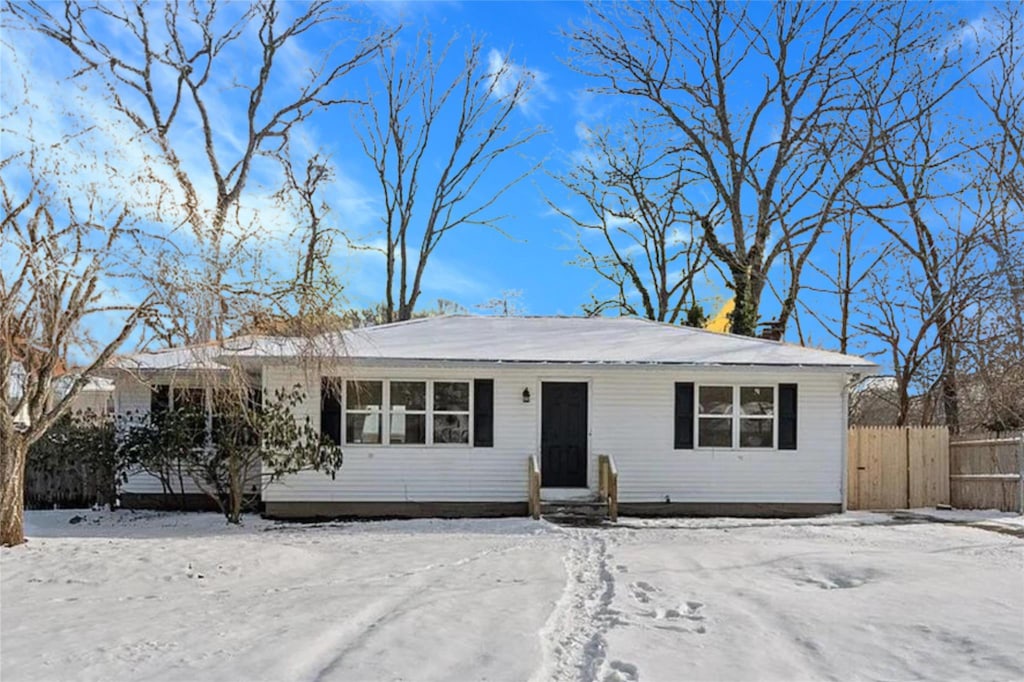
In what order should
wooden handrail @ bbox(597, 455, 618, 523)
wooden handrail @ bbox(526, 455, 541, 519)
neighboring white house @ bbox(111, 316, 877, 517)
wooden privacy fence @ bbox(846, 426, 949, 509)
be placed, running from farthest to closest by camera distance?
wooden privacy fence @ bbox(846, 426, 949, 509), neighboring white house @ bbox(111, 316, 877, 517), wooden handrail @ bbox(526, 455, 541, 519), wooden handrail @ bbox(597, 455, 618, 523)

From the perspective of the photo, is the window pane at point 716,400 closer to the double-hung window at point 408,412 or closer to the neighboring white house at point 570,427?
the neighboring white house at point 570,427

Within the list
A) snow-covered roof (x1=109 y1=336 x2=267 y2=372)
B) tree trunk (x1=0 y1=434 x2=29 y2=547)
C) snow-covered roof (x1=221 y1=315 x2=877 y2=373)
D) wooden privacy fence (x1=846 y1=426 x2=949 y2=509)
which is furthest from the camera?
wooden privacy fence (x1=846 y1=426 x2=949 y2=509)

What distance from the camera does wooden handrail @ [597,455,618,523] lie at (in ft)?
45.0

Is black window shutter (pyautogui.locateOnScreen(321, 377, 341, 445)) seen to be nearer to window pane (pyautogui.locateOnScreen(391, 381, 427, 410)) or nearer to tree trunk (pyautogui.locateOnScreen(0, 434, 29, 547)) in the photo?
window pane (pyautogui.locateOnScreen(391, 381, 427, 410))

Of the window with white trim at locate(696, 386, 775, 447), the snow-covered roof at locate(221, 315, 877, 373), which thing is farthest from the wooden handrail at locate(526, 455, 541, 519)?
the window with white trim at locate(696, 386, 775, 447)

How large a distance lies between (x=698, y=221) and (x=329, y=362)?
20405mm

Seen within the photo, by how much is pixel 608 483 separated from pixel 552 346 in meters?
2.95

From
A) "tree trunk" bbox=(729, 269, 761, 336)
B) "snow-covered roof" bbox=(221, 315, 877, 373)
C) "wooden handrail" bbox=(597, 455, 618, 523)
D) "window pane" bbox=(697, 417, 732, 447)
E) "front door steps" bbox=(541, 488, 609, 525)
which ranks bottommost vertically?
"front door steps" bbox=(541, 488, 609, 525)

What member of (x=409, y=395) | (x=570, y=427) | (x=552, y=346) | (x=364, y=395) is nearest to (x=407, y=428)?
(x=409, y=395)

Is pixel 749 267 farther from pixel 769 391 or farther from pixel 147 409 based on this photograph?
pixel 147 409

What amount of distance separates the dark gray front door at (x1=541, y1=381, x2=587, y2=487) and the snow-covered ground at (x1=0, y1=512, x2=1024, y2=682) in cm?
293

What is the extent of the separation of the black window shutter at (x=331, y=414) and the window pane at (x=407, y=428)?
0.95 meters

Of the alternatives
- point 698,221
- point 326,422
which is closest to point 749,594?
point 326,422

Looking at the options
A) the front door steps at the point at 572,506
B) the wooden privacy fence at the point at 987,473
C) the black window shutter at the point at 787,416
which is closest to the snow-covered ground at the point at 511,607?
the front door steps at the point at 572,506
